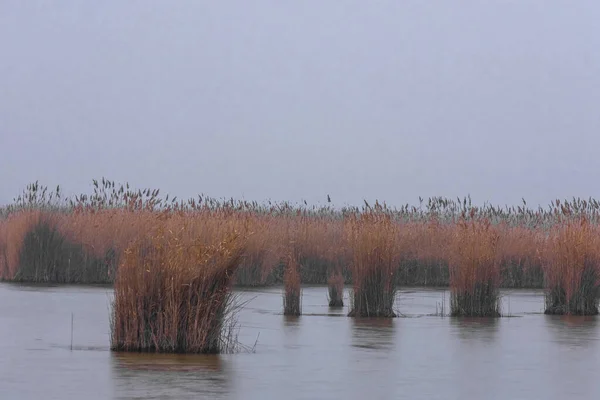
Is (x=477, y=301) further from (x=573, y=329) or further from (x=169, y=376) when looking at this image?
(x=169, y=376)

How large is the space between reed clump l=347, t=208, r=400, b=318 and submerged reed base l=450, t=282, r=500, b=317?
2.77 ft

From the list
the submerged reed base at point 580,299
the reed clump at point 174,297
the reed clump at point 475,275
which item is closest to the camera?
the reed clump at point 174,297

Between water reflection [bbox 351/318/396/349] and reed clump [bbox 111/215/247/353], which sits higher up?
reed clump [bbox 111/215/247/353]

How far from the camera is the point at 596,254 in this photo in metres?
15.4

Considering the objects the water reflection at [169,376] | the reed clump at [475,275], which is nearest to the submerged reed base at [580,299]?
the reed clump at [475,275]

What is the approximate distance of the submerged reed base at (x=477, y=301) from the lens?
1450 cm

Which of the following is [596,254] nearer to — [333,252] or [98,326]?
[98,326]

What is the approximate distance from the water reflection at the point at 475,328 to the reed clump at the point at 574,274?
5.30ft

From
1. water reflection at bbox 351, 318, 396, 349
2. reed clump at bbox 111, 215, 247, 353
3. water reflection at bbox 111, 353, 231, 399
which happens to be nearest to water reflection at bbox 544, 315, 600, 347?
water reflection at bbox 351, 318, 396, 349

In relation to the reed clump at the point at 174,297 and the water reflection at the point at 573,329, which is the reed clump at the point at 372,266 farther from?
the reed clump at the point at 174,297

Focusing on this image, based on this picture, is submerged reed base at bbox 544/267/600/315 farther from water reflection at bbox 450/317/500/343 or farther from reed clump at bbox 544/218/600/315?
water reflection at bbox 450/317/500/343

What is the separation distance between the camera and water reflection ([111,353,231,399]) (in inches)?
308

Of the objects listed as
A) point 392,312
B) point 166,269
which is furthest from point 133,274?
point 392,312

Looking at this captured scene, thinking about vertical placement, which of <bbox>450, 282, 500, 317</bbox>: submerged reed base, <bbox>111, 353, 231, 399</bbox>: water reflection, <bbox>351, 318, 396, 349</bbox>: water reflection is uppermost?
<bbox>450, 282, 500, 317</bbox>: submerged reed base
